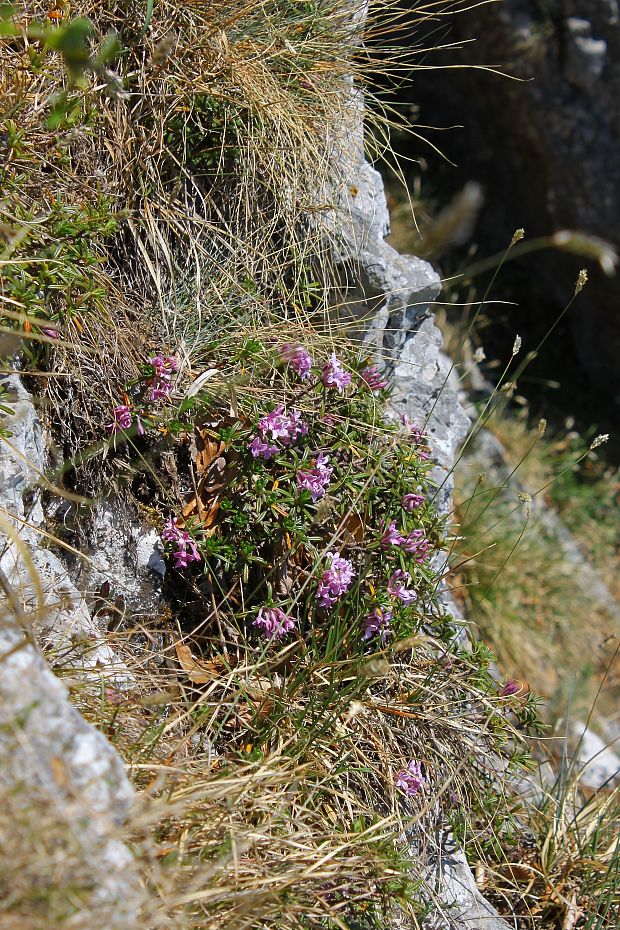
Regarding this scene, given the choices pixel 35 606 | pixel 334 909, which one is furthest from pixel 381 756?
pixel 35 606

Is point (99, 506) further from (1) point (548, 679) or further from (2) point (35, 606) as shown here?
(1) point (548, 679)

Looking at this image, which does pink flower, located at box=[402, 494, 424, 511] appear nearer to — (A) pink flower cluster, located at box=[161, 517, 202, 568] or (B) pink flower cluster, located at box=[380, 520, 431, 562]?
(B) pink flower cluster, located at box=[380, 520, 431, 562]

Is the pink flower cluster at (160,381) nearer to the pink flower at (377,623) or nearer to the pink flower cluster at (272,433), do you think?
the pink flower cluster at (272,433)

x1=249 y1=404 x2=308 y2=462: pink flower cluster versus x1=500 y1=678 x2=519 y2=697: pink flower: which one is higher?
x1=249 y1=404 x2=308 y2=462: pink flower cluster

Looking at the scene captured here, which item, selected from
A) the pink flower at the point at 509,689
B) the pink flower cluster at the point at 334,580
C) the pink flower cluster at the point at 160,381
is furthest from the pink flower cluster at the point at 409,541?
the pink flower cluster at the point at 160,381

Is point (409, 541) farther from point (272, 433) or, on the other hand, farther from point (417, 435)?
point (272, 433)

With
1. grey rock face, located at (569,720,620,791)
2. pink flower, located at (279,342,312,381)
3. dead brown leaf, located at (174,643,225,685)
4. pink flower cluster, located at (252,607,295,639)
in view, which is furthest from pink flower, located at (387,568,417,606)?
grey rock face, located at (569,720,620,791)
